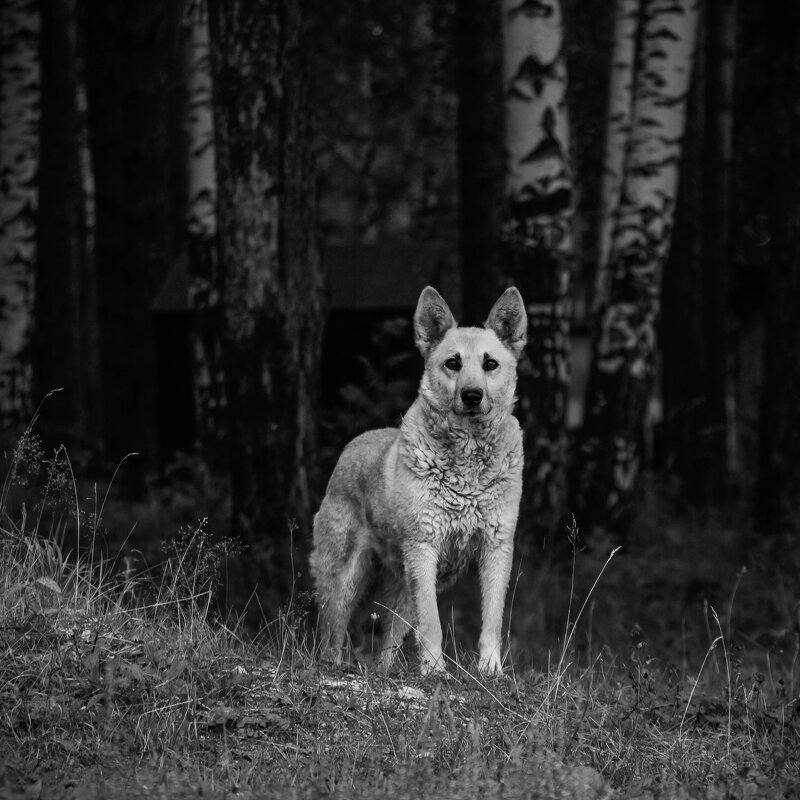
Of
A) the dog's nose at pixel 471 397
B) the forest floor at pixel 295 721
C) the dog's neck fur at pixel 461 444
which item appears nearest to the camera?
the forest floor at pixel 295 721

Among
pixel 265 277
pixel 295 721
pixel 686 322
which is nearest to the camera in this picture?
pixel 295 721

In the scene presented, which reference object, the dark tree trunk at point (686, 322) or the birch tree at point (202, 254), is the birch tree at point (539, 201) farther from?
the dark tree trunk at point (686, 322)

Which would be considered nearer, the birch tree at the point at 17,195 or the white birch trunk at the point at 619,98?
the birch tree at the point at 17,195

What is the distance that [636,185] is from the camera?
37.9 ft

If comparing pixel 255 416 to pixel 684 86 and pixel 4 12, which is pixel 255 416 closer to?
pixel 684 86

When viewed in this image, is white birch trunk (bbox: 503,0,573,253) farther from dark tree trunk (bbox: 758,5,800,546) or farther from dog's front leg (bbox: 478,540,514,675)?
dog's front leg (bbox: 478,540,514,675)

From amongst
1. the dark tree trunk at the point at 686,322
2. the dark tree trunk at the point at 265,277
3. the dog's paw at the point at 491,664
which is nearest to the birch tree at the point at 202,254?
the dark tree trunk at the point at 265,277

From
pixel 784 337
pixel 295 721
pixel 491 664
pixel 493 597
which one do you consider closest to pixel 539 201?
pixel 784 337

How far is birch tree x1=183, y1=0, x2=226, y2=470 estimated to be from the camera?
12.3 metres

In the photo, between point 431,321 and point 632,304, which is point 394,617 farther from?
point 632,304

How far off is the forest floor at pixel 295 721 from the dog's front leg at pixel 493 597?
0.23 meters

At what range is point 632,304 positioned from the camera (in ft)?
37.4

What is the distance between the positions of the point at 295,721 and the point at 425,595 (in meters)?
1.24

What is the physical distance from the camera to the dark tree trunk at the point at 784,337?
470 inches
